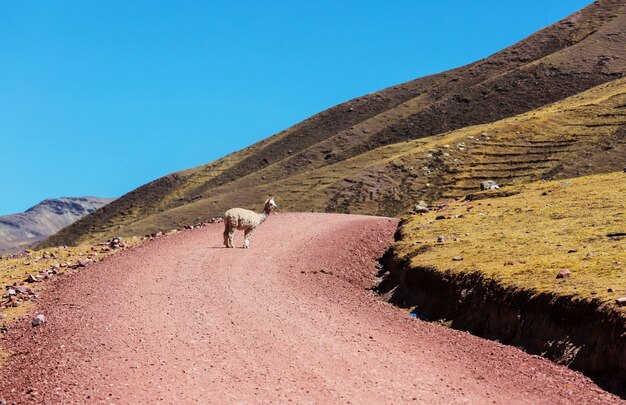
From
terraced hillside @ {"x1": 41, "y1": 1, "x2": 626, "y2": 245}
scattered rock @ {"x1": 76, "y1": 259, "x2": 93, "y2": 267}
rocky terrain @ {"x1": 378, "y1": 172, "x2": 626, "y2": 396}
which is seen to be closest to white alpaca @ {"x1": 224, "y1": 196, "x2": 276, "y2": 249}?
scattered rock @ {"x1": 76, "y1": 259, "x2": 93, "y2": 267}

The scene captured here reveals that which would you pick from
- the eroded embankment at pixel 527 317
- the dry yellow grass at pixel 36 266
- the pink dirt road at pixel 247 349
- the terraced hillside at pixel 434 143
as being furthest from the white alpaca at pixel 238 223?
the terraced hillside at pixel 434 143

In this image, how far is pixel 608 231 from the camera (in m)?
26.3

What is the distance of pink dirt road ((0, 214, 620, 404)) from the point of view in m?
14.1

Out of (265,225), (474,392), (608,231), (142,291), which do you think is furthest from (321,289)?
(265,225)

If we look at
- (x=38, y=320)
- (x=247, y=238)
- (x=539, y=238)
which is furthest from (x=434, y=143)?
(x=38, y=320)

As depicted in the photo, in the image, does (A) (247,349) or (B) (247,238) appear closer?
(A) (247,349)

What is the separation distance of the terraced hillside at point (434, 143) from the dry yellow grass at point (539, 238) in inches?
1024

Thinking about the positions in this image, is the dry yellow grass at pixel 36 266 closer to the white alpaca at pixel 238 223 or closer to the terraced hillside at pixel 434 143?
the white alpaca at pixel 238 223

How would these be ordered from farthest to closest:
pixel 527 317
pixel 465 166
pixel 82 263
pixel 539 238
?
pixel 465 166, pixel 82 263, pixel 539 238, pixel 527 317

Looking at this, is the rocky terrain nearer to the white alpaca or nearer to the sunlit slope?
the white alpaca

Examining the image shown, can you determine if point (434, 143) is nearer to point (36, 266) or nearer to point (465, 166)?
point (465, 166)

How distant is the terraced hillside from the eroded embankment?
42.7 meters

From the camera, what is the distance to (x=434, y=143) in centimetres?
9112

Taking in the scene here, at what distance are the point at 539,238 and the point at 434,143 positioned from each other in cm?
6453
